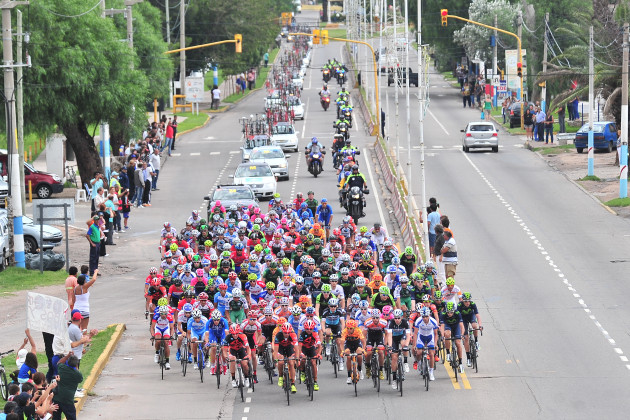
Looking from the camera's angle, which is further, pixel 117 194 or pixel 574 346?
pixel 117 194

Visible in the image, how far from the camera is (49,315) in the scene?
67.4 ft

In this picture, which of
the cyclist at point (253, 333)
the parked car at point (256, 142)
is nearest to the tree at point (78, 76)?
the parked car at point (256, 142)

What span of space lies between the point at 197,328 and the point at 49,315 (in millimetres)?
3822

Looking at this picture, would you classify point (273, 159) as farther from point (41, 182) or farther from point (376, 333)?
point (376, 333)

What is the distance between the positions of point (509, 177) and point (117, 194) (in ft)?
56.6

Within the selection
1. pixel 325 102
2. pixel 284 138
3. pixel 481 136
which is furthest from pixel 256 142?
pixel 325 102

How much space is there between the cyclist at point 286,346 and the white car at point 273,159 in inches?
1140

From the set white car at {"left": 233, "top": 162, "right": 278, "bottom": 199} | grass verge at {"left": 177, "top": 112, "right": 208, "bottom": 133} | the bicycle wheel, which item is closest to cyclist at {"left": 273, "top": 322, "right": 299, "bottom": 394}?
the bicycle wheel

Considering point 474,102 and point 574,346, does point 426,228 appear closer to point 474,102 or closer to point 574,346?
point 574,346

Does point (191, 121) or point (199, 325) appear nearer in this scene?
point (199, 325)

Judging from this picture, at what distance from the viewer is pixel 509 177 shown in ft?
167

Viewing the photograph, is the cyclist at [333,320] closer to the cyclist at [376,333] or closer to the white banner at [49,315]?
the cyclist at [376,333]

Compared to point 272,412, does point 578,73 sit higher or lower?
higher

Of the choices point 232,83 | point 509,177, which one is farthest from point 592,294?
point 232,83
